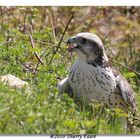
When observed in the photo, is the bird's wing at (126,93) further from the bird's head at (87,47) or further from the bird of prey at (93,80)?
the bird's head at (87,47)

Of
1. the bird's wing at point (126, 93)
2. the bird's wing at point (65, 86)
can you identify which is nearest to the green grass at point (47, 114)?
the bird's wing at point (65, 86)

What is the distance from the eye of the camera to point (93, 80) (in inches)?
255

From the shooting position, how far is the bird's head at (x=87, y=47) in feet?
21.2

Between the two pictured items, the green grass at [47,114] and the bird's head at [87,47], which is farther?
the bird's head at [87,47]

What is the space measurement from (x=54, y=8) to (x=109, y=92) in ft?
11.7

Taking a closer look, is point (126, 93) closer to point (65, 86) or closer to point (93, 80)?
point (93, 80)

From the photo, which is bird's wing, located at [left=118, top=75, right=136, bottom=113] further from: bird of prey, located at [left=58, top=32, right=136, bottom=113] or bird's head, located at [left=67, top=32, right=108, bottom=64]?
bird's head, located at [left=67, top=32, right=108, bottom=64]

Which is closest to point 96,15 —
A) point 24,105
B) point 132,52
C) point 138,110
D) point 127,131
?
point 132,52

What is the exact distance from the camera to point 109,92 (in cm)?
653

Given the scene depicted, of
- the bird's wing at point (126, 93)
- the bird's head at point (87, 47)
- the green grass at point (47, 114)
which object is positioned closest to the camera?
the green grass at point (47, 114)

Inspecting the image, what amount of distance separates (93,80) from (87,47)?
0.30 metres

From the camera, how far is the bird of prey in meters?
6.48

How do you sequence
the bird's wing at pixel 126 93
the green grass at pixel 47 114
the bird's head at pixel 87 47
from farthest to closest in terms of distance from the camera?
the bird's wing at pixel 126 93
the bird's head at pixel 87 47
the green grass at pixel 47 114

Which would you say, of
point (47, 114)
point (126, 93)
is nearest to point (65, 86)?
point (126, 93)
